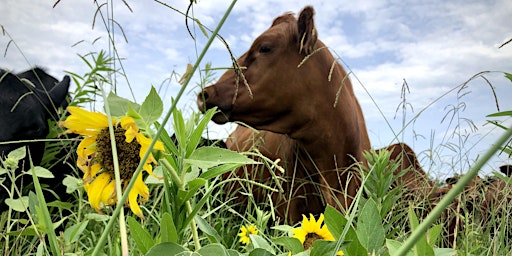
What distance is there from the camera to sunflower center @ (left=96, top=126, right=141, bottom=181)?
0.48 m

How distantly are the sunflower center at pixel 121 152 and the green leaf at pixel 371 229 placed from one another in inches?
8.8

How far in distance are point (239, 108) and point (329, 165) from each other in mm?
517

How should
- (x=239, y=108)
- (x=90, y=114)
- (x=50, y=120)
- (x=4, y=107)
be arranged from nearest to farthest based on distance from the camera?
(x=90, y=114) → (x=4, y=107) → (x=50, y=120) → (x=239, y=108)

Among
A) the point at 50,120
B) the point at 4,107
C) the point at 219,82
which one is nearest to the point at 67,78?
the point at 50,120

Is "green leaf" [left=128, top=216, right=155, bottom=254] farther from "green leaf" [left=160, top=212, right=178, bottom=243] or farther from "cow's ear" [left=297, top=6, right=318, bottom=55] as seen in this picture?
"cow's ear" [left=297, top=6, right=318, bottom=55]

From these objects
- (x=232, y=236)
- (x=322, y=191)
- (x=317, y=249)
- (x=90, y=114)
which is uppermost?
(x=90, y=114)

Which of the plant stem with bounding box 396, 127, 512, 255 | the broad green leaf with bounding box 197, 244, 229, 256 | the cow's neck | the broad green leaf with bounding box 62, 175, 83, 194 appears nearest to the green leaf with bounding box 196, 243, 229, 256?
the broad green leaf with bounding box 197, 244, 229, 256

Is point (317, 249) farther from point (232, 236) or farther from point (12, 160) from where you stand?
point (232, 236)

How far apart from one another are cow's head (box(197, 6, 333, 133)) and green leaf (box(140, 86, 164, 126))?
6.02ft

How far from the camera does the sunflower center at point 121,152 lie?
48 cm

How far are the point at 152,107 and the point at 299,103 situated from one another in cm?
193

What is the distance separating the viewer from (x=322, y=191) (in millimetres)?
2383

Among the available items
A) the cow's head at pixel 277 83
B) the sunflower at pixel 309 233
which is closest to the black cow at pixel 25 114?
the cow's head at pixel 277 83

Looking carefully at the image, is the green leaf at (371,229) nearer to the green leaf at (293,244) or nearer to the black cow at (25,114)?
the green leaf at (293,244)
